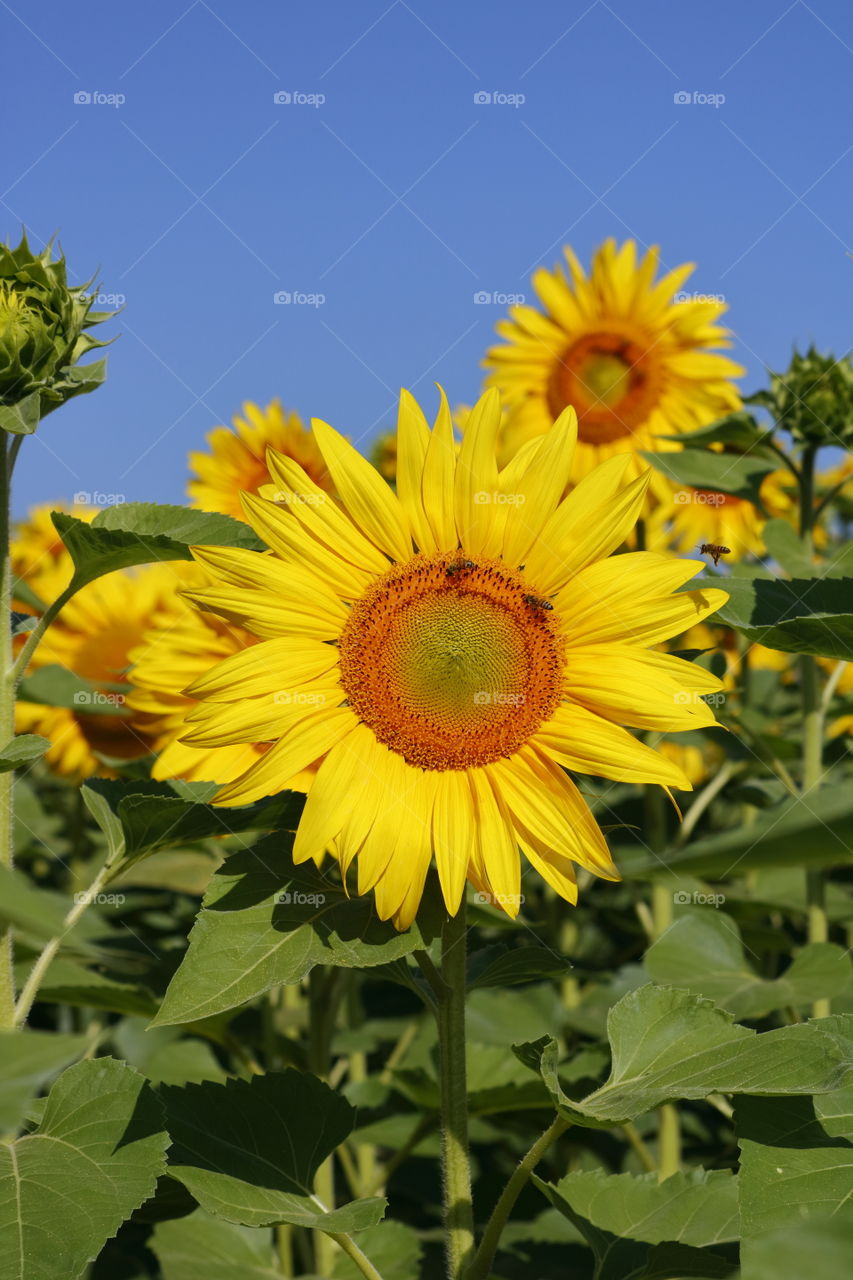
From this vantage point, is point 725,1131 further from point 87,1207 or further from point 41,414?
point 41,414

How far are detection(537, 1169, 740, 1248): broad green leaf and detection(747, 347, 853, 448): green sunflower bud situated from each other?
1.93m

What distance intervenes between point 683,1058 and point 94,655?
286cm

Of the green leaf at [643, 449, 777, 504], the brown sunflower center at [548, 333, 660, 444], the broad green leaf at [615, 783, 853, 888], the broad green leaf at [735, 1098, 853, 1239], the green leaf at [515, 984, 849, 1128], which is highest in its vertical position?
the brown sunflower center at [548, 333, 660, 444]

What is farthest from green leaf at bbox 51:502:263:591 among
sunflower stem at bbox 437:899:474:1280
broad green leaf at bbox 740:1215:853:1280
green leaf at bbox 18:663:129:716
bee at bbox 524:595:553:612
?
broad green leaf at bbox 740:1215:853:1280

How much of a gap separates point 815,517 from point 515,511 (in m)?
1.68

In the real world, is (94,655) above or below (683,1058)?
above

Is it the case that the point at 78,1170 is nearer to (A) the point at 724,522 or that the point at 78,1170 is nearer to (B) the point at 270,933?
(B) the point at 270,933

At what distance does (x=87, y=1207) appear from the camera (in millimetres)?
1623

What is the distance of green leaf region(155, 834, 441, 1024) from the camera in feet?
5.43

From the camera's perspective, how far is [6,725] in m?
2.00

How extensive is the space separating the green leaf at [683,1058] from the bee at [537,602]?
1.97ft

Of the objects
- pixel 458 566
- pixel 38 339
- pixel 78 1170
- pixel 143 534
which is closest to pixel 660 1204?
pixel 78 1170

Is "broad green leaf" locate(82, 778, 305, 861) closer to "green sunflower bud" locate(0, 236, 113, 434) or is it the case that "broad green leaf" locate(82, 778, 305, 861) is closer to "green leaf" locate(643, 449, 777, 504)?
"green sunflower bud" locate(0, 236, 113, 434)

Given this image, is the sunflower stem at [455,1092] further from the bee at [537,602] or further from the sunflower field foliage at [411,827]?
the bee at [537,602]
